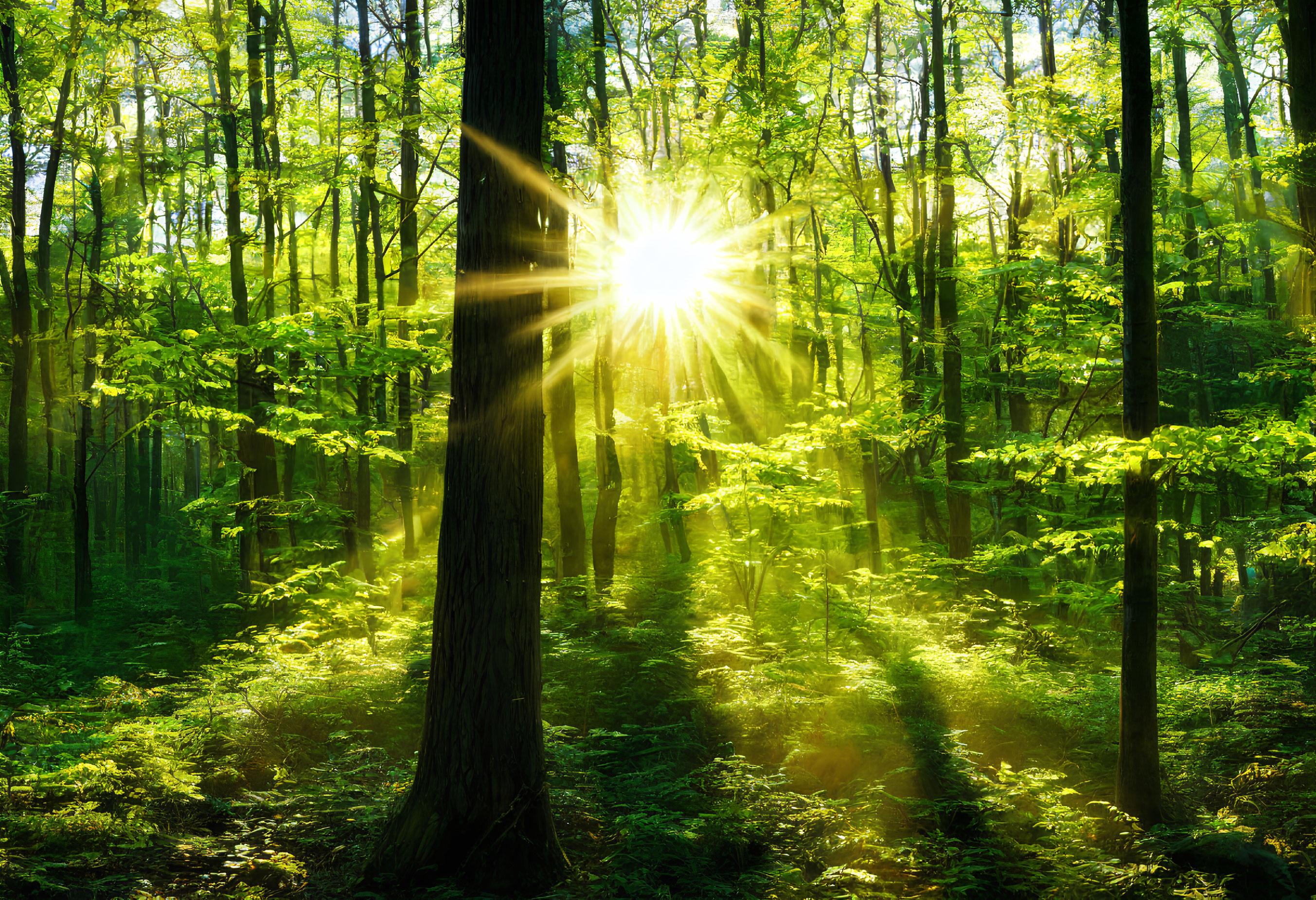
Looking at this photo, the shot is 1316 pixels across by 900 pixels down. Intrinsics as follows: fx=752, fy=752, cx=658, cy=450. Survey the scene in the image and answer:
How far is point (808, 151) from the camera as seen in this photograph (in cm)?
1561

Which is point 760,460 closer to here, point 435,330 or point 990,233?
point 435,330

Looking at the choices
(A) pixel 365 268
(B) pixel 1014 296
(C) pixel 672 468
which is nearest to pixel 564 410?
(C) pixel 672 468

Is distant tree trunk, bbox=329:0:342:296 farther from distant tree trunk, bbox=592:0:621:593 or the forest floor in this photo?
the forest floor

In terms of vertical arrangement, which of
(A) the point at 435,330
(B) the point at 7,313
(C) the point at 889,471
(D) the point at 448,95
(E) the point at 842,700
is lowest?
(E) the point at 842,700

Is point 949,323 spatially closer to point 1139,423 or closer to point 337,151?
point 1139,423

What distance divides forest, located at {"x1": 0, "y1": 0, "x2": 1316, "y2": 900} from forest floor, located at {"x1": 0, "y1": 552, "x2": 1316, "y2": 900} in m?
0.06

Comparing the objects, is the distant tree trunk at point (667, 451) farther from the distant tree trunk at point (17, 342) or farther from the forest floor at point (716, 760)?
the distant tree trunk at point (17, 342)

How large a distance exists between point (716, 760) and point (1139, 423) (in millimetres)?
4448

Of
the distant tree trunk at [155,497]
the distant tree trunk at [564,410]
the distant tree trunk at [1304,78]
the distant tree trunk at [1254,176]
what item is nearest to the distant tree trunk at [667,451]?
the distant tree trunk at [564,410]

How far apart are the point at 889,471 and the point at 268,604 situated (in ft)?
43.2

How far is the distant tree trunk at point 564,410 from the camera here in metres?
11.8

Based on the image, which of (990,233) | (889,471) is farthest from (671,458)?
(990,233)

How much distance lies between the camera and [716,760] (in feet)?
20.5

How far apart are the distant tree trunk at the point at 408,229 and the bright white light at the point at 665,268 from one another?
4340 millimetres
